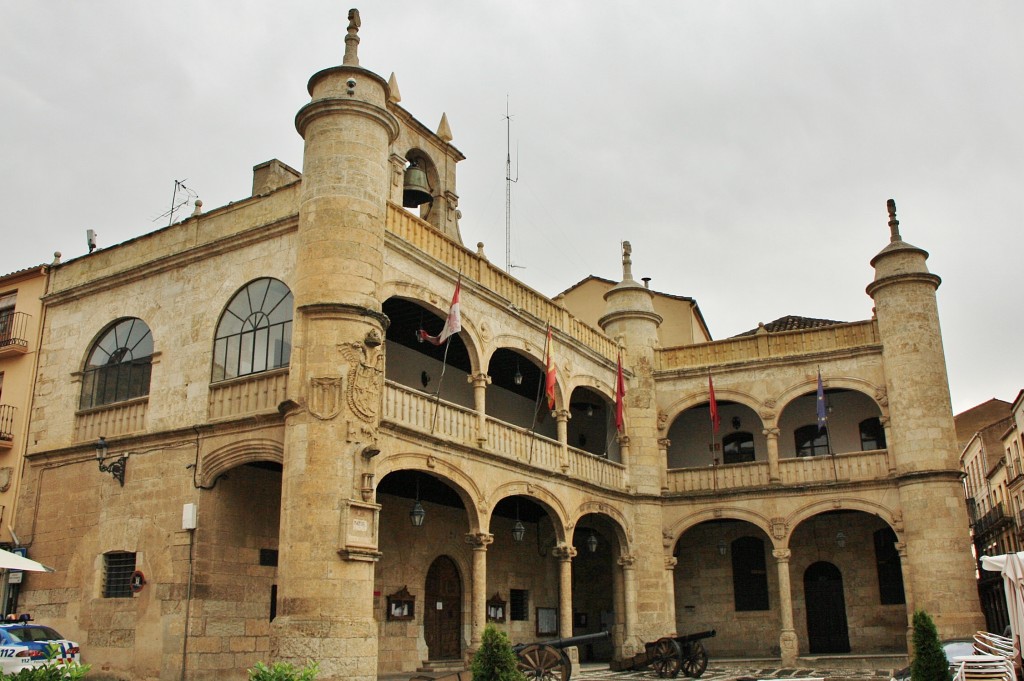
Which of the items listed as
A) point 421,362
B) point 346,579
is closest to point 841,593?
point 421,362

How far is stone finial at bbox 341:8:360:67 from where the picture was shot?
14945mm

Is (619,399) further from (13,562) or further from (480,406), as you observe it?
(13,562)

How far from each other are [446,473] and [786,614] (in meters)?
10.5

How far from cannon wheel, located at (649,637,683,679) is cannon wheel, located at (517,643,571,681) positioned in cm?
359

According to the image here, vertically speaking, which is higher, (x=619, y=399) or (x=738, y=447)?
(x=619, y=399)

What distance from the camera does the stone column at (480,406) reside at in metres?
16.4

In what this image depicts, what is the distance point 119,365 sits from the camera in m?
16.9

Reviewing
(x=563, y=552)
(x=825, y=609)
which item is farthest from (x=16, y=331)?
(x=825, y=609)

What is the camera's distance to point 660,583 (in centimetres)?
2198

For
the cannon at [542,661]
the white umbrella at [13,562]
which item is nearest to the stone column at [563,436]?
the cannon at [542,661]

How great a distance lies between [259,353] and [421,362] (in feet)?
17.2

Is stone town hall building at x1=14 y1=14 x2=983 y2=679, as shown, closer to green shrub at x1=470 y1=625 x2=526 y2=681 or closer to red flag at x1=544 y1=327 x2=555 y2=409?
red flag at x1=544 y1=327 x2=555 y2=409

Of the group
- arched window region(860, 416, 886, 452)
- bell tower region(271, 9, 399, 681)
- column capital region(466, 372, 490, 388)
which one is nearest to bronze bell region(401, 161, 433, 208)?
bell tower region(271, 9, 399, 681)

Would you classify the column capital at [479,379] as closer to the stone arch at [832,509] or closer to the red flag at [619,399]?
the red flag at [619,399]
